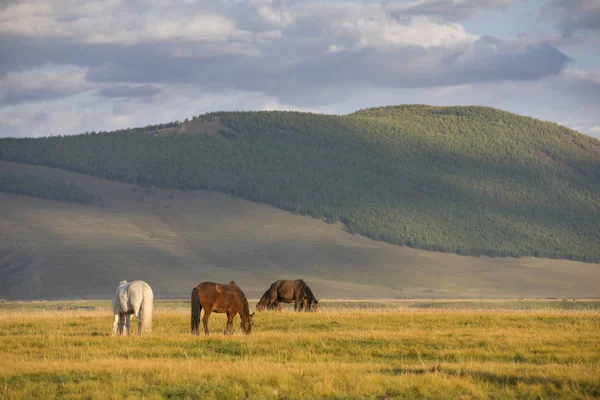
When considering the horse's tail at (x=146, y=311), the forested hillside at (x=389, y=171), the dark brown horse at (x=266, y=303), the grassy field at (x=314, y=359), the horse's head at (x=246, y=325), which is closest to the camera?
the grassy field at (x=314, y=359)

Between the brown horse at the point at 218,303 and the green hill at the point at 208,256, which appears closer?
the brown horse at the point at 218,303

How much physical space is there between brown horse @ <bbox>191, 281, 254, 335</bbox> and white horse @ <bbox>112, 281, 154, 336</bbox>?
1.24m

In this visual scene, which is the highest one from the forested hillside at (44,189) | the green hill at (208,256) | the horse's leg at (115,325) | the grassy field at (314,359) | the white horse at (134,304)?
the forested hillside at (44,189)

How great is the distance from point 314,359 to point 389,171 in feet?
514

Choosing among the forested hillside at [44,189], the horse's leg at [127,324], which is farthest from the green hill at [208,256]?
the horse's leg at [127,324]

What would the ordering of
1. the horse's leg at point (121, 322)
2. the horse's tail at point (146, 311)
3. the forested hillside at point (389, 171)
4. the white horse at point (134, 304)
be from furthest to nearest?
the forested hillside at point (389, 171), the horse's leg at point (121, 322), the horse's tail at point (146, 311), the white horse at point (134, 304)

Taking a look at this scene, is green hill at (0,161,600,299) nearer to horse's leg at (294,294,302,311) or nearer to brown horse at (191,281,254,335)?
horse's leg at (294,294,302,311)

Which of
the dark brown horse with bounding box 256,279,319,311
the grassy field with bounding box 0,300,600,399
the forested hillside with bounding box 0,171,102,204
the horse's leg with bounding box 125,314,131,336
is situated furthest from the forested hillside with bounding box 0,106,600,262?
the horse's leg with bounding box 125,314,131,336

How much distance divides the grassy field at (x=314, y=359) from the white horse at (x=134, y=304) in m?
0.59

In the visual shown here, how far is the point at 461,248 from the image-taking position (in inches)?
5753

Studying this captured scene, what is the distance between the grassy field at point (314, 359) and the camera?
56.0 feet

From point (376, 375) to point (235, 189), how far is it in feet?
469

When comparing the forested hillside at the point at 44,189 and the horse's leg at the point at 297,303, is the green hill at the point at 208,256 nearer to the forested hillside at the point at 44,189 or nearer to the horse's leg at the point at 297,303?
the forested hillside at the point at 44,189

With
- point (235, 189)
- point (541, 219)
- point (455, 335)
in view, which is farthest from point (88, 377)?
point (541, 219)
